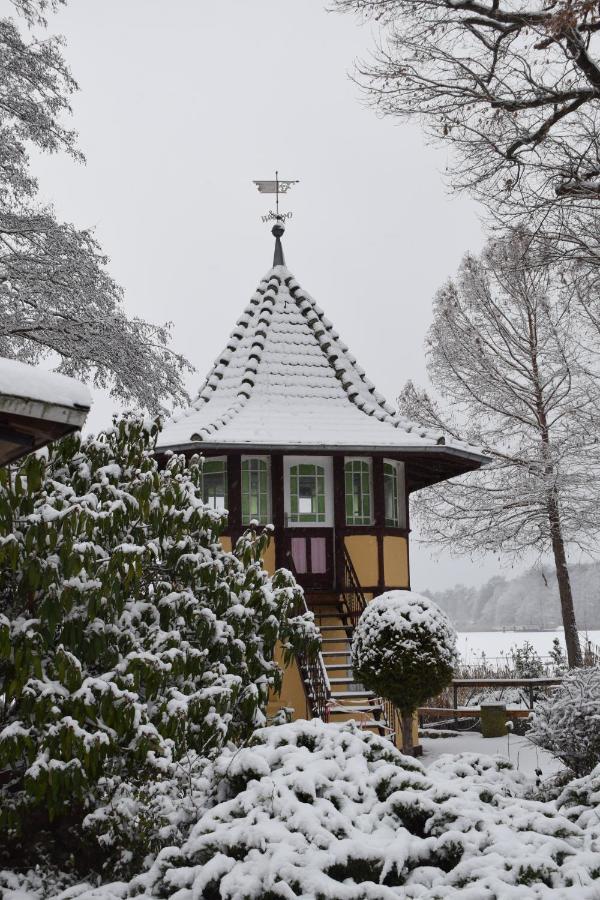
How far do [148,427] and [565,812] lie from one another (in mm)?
4098

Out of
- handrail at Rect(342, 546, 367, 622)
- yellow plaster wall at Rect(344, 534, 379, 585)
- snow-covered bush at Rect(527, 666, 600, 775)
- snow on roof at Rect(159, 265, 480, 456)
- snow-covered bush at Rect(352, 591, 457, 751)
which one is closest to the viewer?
snow-covered bush at Rect(527, 666, 600, 775)

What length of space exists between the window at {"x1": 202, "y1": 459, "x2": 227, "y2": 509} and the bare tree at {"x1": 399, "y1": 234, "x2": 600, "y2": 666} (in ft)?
26.1

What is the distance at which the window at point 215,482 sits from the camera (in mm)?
16047

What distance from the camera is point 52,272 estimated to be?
15.1m

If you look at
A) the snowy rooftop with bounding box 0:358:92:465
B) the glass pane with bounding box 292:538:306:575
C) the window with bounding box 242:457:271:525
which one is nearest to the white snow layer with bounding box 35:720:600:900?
the snowy rooftop with bounding box 0:358:92:465

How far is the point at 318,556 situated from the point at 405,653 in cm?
410

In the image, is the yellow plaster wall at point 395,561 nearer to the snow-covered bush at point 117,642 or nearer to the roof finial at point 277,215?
the roof finial at point 277,215

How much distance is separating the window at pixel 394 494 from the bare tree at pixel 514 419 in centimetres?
540

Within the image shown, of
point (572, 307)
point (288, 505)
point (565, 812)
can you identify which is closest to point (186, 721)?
point (565, 812)

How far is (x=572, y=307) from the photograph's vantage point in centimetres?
1994

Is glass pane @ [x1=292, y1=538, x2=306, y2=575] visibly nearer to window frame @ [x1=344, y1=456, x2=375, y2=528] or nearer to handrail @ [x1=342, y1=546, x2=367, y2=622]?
handrail @ [x1=342, y1=546, x2=367, y2=622]

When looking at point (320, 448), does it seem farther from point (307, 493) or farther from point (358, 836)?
point (358, 836)

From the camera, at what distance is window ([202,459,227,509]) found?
16047 mm

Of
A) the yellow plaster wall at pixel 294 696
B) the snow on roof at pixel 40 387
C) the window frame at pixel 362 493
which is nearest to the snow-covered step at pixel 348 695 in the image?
the yellow plaster wall at pixel 294 696
